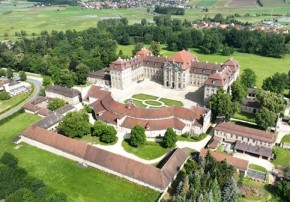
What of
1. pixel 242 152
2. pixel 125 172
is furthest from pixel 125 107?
pixel 242 152

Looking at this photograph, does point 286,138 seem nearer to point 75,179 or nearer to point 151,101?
point 151,101

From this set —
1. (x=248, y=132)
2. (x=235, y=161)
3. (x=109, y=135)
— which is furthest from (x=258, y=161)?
(x=109, y=135)

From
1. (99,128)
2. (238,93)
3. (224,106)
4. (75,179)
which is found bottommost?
→ (75,179)

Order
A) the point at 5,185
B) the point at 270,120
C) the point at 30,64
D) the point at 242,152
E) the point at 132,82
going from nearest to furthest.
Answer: the point at 5,185 < the point at 242,152 < the point at 270,120 < the point at 132,82 < the point at 30,64

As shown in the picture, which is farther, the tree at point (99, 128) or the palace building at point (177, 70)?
the palace building at point (177, 70)

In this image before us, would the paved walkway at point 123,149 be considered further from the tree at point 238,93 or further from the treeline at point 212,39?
the treeline at point 212,39

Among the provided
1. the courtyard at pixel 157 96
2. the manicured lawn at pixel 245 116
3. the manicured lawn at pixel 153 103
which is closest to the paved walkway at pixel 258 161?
the manicured lawn at pixel 245 116

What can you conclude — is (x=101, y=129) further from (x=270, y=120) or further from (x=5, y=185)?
(x=270, y=120)
